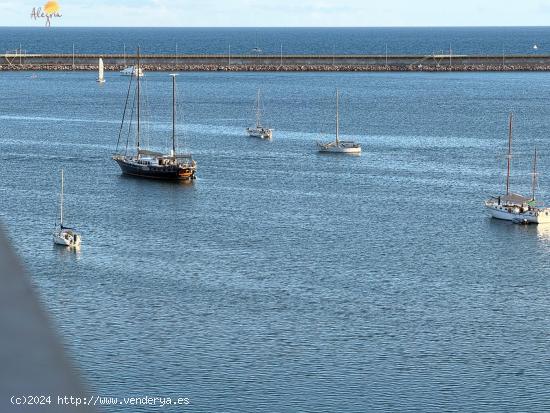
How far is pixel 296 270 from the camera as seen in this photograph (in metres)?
44.5

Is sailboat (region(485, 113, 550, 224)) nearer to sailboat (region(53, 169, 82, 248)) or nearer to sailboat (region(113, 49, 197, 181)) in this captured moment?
sailboat (region(113, 49, 197, 181))

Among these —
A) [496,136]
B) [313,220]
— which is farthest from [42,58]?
[313,220]

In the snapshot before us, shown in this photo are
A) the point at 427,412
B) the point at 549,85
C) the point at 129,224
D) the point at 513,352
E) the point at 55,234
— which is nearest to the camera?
the point at 427,412

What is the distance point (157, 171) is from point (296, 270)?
26908 mm

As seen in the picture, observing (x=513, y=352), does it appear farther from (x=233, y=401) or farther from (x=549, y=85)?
(x=549, y=85)

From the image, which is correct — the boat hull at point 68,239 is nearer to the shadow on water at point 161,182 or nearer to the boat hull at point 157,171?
the shadow on water at point 161,182

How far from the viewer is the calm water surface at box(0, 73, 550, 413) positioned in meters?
31.5

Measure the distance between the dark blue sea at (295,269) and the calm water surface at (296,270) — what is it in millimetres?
103

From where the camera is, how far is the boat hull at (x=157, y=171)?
68.9m

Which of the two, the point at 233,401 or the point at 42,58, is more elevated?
the point at 42,58

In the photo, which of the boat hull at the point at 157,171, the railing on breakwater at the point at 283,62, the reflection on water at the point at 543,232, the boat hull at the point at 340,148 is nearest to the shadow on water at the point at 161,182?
the boat hull at the point at 157,171

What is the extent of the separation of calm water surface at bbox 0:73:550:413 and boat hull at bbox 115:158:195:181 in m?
0.71

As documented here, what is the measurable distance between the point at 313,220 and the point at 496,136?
4187 cm

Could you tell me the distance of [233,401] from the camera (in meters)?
29.6
